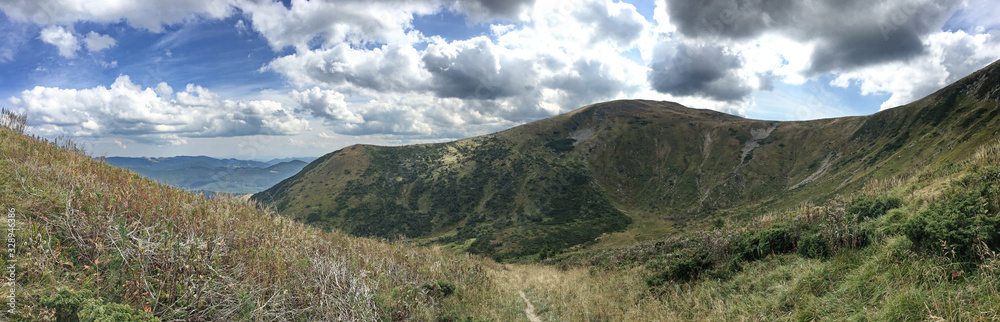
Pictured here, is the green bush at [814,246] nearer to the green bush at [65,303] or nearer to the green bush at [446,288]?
→ the green bush at [446,288]

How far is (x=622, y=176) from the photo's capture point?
522 ft

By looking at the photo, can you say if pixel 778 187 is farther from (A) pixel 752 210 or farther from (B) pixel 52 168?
(B) pixel 52 168

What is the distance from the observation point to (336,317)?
682 cm

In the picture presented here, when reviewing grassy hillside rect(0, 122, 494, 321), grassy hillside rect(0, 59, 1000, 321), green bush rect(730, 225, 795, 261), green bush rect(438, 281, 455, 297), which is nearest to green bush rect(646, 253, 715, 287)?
grassy hillside rect(0, 59, 1000, 321)

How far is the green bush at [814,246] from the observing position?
8.85 m

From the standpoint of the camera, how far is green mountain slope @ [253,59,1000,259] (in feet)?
283

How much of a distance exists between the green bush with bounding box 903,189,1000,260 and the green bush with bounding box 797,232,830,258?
7.65 ft

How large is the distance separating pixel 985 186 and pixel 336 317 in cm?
1387

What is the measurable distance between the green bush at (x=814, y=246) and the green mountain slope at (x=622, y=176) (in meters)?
76.8

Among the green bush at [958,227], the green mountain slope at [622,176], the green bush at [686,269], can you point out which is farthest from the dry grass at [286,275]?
the green mountain slope at [622,176]

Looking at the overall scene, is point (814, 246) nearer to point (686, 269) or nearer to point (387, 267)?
point (686, 269)

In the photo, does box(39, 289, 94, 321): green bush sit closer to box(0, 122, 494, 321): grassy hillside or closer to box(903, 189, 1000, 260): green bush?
box(0, 122, 494, 321): grassy hillside

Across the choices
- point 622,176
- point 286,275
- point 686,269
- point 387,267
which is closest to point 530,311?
point 387,267

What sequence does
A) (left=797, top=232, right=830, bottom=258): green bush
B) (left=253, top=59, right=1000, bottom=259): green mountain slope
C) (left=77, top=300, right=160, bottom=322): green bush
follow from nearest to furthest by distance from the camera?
(left=77, top=300, right=160, bottom=322): green bush < (left=797, top=232, right=830, bottom=258): green bush < (left=253, top=59, right=1000, bottom=259): green mountain slope
